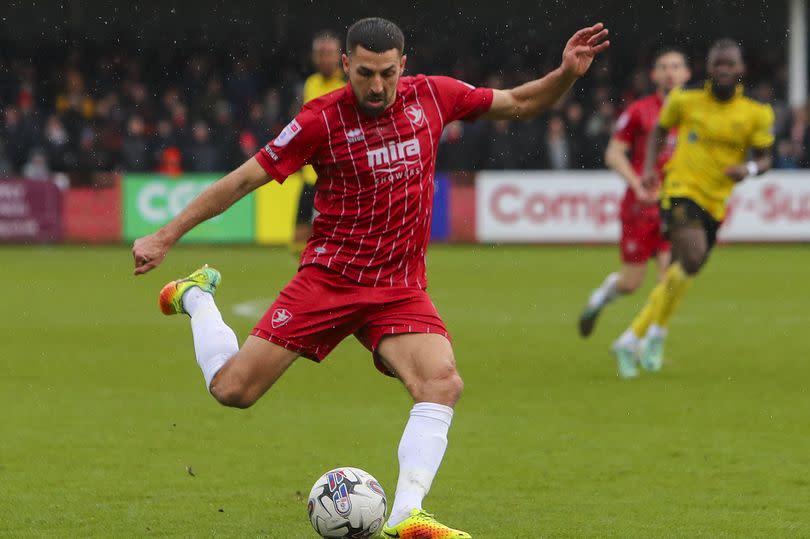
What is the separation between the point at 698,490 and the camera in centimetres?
612

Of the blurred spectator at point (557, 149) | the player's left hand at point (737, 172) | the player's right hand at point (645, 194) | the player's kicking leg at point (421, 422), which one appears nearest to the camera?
the player's kicking leg at point (421, 422)

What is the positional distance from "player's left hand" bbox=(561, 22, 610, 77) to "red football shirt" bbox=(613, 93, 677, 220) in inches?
202

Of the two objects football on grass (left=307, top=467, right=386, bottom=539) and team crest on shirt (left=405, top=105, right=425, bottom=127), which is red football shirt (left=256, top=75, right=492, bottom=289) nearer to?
team crest on shirt (left=405, top=105, right=425, bottom=127)

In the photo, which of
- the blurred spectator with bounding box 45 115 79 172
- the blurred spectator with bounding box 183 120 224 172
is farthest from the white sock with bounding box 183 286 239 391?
the blurred spectator with bounding box 45 115 79 172

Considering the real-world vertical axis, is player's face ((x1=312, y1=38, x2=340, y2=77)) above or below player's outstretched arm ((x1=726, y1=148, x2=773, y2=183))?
above

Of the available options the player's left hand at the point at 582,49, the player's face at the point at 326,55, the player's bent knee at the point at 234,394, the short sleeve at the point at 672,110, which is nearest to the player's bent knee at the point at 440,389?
the player's bent knee at the point at 234,394

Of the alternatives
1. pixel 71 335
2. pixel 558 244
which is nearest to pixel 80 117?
pixel 558 244

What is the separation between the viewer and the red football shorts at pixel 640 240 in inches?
444

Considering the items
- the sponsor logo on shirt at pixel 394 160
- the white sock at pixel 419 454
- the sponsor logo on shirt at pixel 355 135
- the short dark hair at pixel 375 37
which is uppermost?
the short dark hair at pixel 375 37

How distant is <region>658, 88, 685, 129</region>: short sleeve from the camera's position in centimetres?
997

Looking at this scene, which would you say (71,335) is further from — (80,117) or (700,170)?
(80,117)

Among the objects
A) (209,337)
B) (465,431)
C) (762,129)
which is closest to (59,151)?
(762,129)

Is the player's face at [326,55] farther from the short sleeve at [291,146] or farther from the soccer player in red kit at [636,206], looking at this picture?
the short sleeve at [291,146]

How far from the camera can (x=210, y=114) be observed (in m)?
26.7
